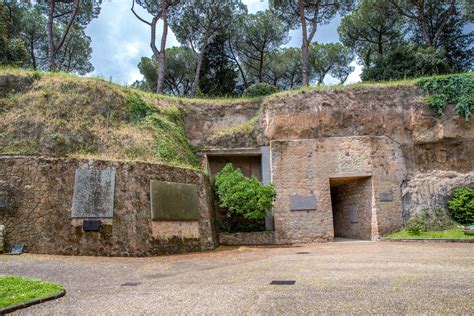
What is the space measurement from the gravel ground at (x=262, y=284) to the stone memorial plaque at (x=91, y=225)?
1098 millimetres

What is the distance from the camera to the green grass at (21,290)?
483 cm

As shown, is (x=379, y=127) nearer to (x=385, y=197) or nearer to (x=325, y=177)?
(x=385, y=197)

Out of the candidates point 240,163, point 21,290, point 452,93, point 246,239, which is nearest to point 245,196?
point 246,239

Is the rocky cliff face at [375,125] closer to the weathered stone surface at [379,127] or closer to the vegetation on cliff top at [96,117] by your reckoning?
the weathered stone surface at [379,127]

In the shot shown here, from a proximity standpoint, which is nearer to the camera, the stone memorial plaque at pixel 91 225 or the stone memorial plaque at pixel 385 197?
the stone memorial plaque at pixel 91 225

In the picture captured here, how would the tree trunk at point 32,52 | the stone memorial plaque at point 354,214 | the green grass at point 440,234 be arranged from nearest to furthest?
the green grass at point 440,234
the stone memorial plaque at point 354,214
the tree trunk at point 32,52

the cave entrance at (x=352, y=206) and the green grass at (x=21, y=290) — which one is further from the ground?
the cave entrance at (x=352, y=206)

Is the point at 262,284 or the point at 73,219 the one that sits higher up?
the point at 73,219

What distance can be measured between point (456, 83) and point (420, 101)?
5.49 feet

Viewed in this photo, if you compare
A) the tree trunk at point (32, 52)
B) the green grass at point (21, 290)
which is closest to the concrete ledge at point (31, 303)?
the green grass at point (21, 290)

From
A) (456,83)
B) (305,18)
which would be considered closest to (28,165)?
(456,83)

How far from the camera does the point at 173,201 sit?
1137 centimetres

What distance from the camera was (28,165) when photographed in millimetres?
10438

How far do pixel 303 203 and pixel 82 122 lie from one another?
8.64m
